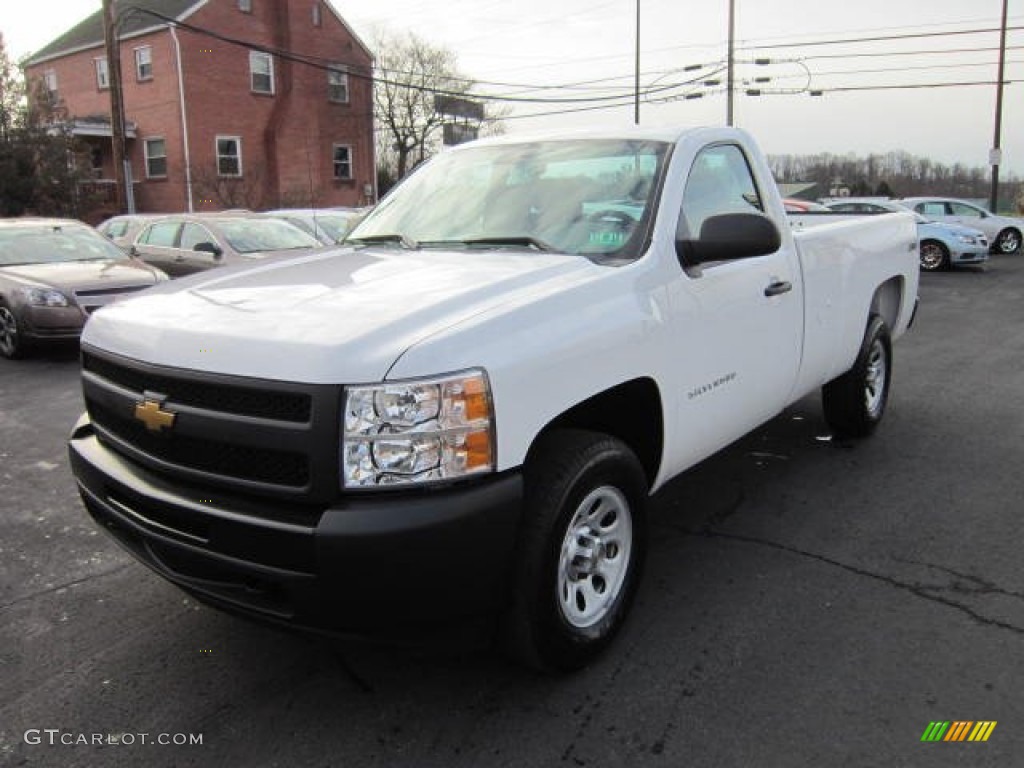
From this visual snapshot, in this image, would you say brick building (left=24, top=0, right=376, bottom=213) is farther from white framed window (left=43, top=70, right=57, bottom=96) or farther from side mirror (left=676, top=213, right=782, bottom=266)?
side mirror (left=676, top=213, right=782, bottom=266)

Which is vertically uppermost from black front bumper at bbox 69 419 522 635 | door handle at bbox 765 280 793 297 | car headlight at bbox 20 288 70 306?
door handle at bbox 765 280 793 297

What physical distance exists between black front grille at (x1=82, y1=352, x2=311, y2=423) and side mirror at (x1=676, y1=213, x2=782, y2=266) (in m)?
1.77

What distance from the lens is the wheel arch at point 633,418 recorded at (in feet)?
10.5

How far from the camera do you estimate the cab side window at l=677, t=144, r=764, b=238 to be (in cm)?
376

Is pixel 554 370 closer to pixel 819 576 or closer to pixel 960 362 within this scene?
pixel 819 576

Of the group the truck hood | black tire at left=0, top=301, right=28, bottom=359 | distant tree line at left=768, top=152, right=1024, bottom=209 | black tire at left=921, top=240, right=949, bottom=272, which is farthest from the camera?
distant tree line at left=768, top=152, right=1024, bottom=209

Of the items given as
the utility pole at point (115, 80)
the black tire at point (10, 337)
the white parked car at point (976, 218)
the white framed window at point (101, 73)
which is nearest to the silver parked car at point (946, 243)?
the white parked car at point (976, 218)

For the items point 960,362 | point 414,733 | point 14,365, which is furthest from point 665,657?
point 14,365

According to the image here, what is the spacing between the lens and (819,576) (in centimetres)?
379

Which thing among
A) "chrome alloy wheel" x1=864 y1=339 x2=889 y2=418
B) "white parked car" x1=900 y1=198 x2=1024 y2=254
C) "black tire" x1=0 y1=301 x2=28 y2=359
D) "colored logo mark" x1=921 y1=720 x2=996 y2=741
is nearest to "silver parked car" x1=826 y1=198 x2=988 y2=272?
"white parked car" x1=900 y1=198 x2=1024 y2=254

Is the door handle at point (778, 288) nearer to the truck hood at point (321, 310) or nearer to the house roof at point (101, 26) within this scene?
the truck hood at point (321, 310)

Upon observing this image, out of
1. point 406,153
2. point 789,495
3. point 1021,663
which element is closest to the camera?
point 1021,663

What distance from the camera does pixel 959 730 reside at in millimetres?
2699

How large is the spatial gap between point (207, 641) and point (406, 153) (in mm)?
47668
